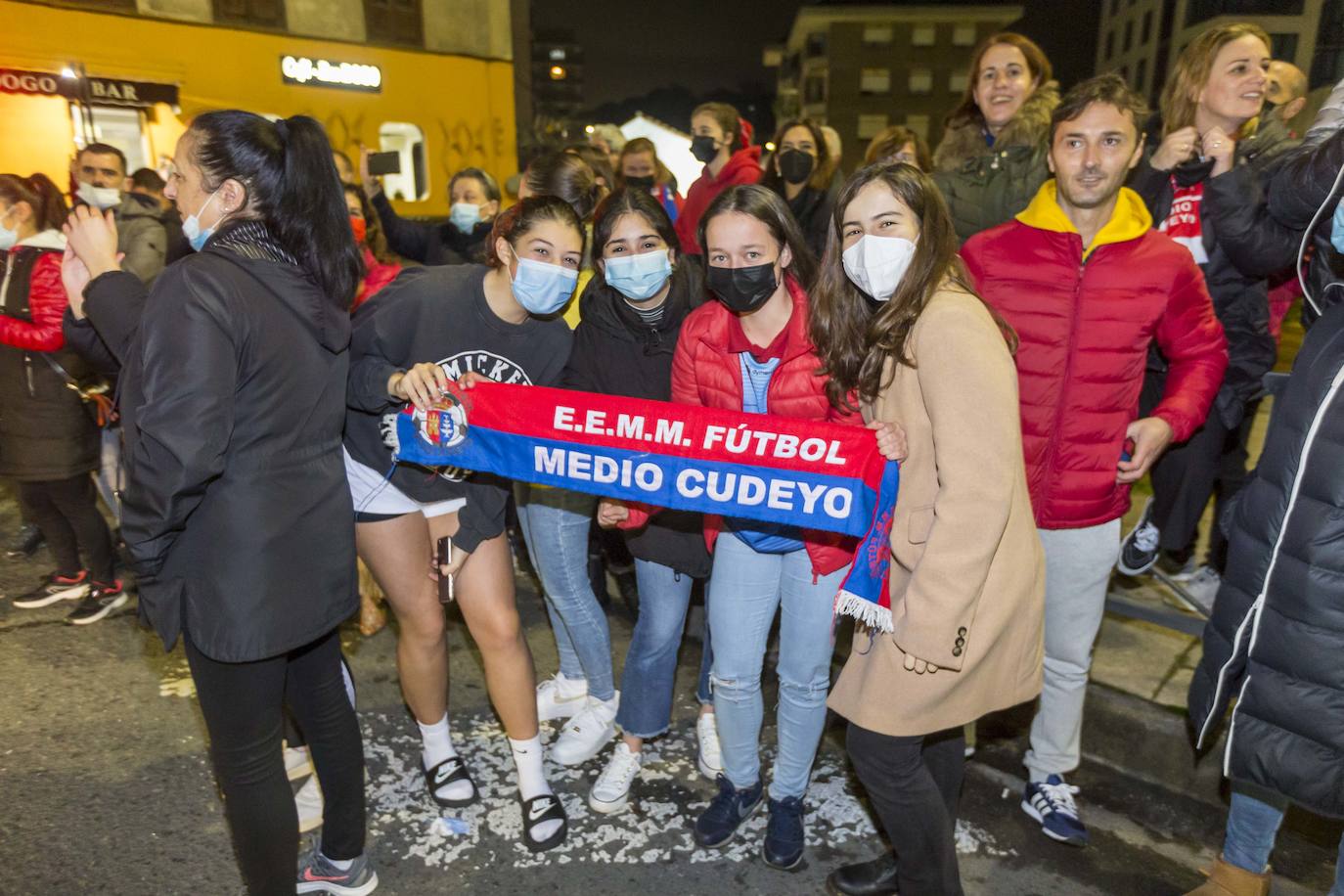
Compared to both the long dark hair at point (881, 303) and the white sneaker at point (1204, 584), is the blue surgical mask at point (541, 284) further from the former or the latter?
the white sneaker at point (1204, 584)

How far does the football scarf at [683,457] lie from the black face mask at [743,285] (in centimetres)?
40

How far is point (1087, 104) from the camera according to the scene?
8.67 feet

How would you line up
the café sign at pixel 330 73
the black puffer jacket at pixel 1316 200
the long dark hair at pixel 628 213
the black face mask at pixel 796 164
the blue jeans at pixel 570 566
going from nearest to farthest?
the black puffer jacket at pixel 1316 200
the long dark hair at pixel 628 213
the blue jeans at pixel 570 566
the black face mask at pixel 796 164
the café sign at pixel 330 73

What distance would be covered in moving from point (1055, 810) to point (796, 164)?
144 inches

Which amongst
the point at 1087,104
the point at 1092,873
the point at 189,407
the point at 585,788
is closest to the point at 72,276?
the point at 189,407

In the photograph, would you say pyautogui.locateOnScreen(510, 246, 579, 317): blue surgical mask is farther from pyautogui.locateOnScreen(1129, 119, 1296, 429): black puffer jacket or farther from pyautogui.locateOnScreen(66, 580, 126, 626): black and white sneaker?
pyautogui.locateOnScreen(66, 580, 126, 626): black and white sneaker

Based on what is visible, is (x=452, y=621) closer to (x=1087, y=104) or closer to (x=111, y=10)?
(x=1087, y=104)

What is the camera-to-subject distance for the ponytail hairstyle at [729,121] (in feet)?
19.0

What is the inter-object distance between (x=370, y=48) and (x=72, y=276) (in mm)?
14294

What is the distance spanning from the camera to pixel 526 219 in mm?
2779

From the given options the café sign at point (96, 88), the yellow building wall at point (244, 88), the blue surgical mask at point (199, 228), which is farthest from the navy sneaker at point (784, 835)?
the café sign at point (96, 88)

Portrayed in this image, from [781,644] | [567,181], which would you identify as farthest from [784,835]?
[567,181]

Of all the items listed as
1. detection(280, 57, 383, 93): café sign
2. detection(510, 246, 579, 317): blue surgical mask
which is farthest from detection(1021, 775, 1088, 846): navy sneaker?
detection(280, 57, 383, 93): café sign

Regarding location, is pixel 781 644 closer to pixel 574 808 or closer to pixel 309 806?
pixel 574 808
